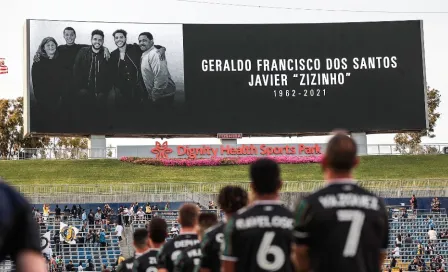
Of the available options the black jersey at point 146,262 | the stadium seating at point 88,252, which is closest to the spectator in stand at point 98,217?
the stadium seating at point 88,252

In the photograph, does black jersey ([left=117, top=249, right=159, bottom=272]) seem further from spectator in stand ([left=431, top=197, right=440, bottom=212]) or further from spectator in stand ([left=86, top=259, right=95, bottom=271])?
spectator in stand ([left=431, top=197, right=440, bottom=212])

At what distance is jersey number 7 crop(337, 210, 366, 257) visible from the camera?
534cm

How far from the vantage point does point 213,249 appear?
7.36 m

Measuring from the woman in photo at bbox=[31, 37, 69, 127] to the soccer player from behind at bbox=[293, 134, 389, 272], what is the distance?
42399 mm

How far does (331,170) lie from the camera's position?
537 centimetres

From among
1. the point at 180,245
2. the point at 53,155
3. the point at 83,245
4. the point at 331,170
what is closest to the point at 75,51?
the point at 53,155

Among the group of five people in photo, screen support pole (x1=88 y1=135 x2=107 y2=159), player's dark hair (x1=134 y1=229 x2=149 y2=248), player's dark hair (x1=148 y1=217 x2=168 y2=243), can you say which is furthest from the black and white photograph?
player's dark hair (x1=148 y1=217 x2=168 y2=243)

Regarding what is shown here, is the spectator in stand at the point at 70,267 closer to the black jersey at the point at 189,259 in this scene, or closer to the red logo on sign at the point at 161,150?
the red logo on sign at the point at 161,150

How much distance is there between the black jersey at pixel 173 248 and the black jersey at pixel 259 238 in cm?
240

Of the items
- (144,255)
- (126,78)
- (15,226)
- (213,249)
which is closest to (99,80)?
(126,78)

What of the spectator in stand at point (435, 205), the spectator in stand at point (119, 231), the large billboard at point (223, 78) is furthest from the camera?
the large billboard at point (223, 78)

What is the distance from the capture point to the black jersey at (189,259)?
27.6 feet

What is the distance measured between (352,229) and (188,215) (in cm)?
311

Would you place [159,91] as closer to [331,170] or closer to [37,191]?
[37,191]
